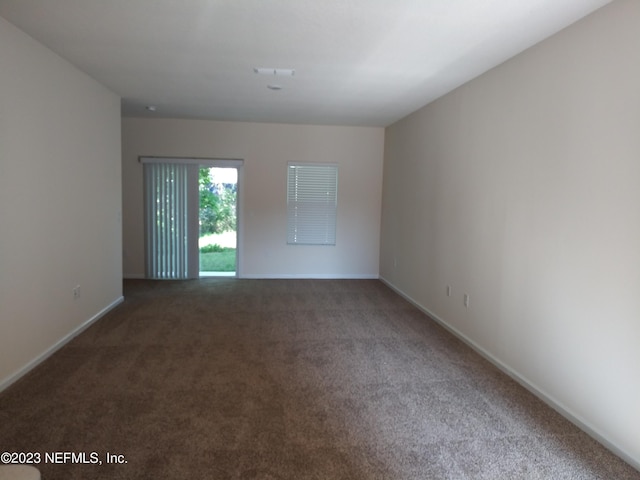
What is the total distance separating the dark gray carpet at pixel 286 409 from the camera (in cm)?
206

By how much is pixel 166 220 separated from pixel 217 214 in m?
0.76

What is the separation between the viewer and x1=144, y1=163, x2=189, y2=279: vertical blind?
248 inches

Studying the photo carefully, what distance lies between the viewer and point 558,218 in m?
2.63

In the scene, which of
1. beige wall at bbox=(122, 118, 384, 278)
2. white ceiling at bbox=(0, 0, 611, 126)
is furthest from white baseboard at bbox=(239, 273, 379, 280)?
white ceiling at bbox=(0, 0, 611, 126)

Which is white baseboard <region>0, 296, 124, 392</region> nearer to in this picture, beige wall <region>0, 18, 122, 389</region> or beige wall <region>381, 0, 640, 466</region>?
beige wall <region>0, 18, 122, 389</region>

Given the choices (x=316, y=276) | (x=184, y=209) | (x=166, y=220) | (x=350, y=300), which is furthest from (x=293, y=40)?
(x=316, y=276)

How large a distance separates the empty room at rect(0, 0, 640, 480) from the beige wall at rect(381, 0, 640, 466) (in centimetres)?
1

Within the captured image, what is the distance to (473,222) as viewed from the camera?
3707 millimetres

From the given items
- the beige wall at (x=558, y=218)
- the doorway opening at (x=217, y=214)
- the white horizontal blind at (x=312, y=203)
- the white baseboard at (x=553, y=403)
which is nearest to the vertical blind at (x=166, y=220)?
the doorway opening at (x=217, y=214)

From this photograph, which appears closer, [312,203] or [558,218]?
[558,218]

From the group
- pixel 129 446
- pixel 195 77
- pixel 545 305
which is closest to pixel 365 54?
pixel 195 77

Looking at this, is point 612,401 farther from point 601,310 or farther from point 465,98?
point 465,98

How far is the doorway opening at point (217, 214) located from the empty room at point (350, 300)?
1.40 m

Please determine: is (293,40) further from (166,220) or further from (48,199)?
(166,220)
